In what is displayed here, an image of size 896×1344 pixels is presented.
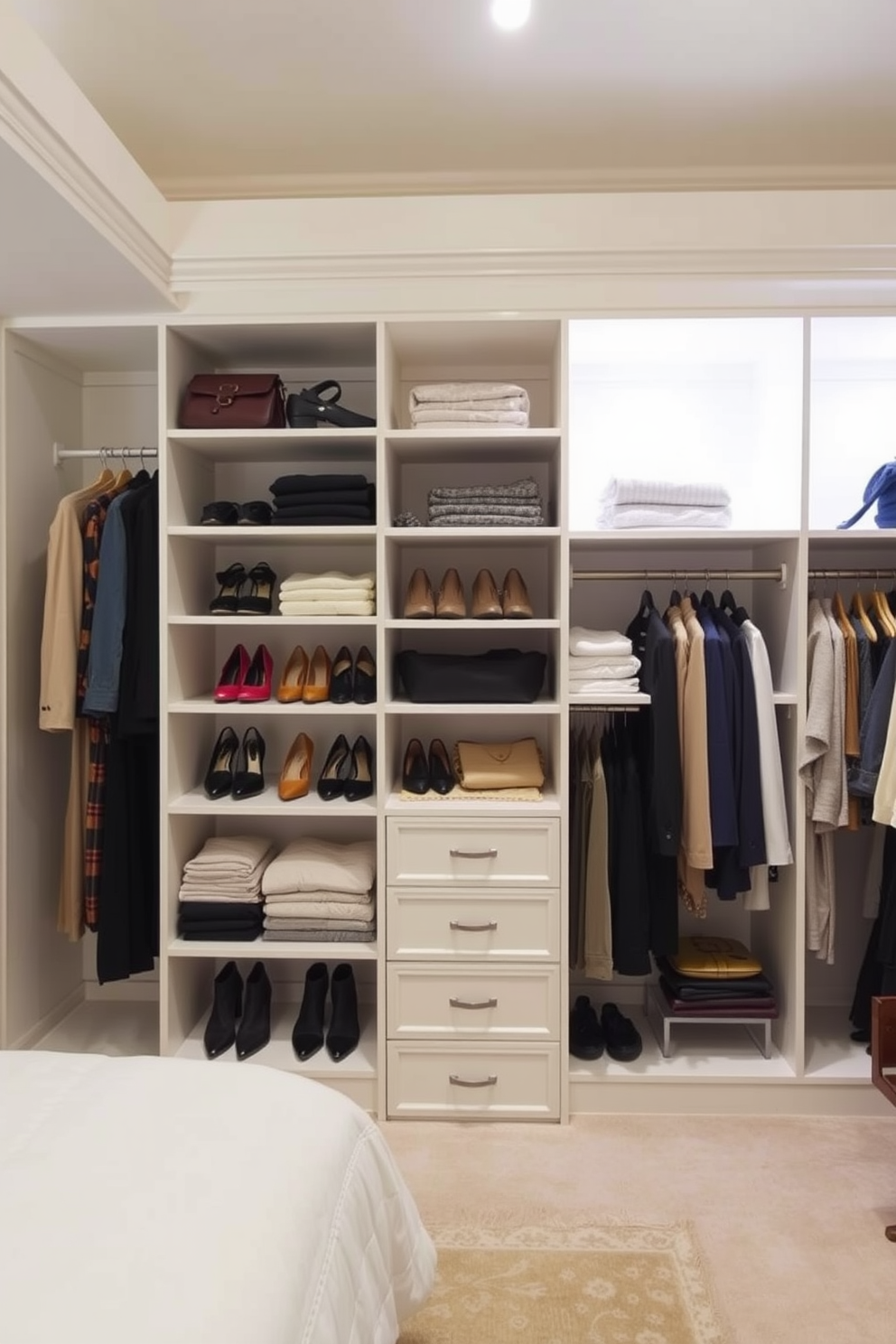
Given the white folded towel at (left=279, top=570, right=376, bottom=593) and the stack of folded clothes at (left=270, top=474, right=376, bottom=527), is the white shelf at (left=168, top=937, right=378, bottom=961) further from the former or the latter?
the stack of folded clothes at (left=270, top=474, right=376, bottom=527)

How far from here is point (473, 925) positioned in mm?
2453

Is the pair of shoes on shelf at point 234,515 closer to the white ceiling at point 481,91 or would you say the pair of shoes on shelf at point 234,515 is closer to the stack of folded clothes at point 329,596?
the stack of folded clothes at point 329,596

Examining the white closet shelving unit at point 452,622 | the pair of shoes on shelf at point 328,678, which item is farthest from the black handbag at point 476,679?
the pair of shoes on shelf at point 328,678

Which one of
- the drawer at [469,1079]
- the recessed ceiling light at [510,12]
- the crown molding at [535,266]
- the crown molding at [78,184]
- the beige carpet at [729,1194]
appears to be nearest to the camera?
the crown molding at [78,184]

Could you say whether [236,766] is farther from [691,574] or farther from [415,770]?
[691,574]

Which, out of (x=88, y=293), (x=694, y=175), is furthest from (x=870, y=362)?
(x=88, y=293)

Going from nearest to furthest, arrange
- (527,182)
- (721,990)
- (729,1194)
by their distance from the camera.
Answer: (729,1194)
(721,990)
(527,182)

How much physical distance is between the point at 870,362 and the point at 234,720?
8.10 feet

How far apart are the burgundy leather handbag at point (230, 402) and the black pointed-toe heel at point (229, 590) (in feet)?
1.50

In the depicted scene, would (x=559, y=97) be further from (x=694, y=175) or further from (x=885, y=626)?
(x=885, y=626)

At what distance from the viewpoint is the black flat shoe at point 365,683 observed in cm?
261

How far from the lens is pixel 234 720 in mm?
3008

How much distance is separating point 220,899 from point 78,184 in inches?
74.0

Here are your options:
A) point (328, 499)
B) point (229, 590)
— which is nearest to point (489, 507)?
point (328, 499)
